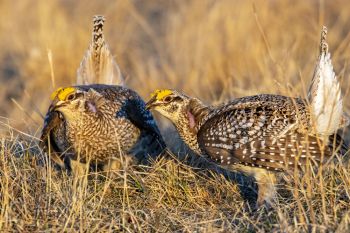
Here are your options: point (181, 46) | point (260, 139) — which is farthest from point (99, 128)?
point (181, 46)

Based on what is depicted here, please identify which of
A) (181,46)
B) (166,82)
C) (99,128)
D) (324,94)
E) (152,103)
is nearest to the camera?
(324,94)

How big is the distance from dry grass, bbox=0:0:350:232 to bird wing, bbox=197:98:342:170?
0.19 meters

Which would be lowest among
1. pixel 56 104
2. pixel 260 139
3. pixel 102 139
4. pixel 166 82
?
pixel 166 82

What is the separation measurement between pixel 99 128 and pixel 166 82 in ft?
10.5

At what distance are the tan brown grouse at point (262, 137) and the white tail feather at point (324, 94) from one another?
19mm

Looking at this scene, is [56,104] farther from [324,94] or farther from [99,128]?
[324,94]

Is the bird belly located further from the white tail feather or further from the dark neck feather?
the white tail feather

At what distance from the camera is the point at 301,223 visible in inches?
170

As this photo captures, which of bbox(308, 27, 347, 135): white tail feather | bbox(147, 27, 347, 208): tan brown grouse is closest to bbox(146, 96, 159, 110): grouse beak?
bbox(147, 27, 347, 208): tan brown grouse

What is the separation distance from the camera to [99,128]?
597 cm

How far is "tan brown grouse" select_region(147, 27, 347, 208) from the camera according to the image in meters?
5.16

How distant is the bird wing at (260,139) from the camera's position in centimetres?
516

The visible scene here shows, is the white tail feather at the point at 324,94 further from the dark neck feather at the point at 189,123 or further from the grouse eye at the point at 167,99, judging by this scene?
the grouse eye at the point at 167,99

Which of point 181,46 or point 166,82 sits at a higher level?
point 181,46
